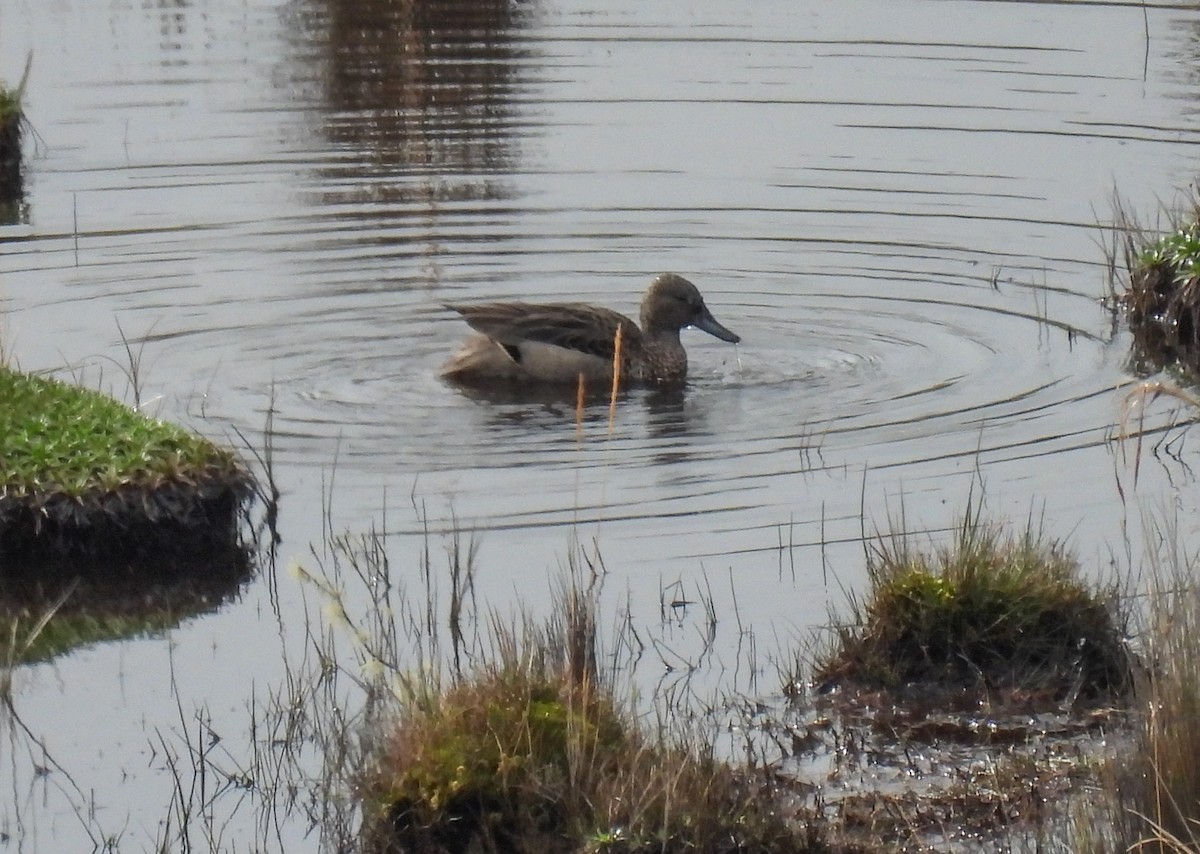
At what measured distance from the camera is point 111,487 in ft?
26.3

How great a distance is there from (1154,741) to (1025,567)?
5.31 feet

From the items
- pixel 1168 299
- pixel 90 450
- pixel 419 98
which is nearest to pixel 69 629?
pixel 90 450

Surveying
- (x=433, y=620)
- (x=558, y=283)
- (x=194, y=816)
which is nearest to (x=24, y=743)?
(x=194, y=816)

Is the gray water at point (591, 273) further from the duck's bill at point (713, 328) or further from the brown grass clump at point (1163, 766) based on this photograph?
the brown grass clump at point (1163, 766)

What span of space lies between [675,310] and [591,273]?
1.97m

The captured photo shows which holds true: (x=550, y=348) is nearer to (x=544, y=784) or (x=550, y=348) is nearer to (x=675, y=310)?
(x=675, y=310)

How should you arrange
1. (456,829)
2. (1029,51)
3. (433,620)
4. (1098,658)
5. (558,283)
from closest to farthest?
(456,829) < (1098,658) < (433,620) < (558,283) < (1029,51)

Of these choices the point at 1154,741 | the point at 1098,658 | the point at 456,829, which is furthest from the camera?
the point at 1098,658

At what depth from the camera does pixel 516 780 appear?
18.3 ft

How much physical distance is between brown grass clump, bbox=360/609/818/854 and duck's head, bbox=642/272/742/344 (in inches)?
232

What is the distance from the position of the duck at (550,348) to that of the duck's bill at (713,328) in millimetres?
226

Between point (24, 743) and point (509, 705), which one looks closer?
point (509, 705)

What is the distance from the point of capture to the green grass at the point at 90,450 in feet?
26.4

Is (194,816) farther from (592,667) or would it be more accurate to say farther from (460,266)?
(460,266)
